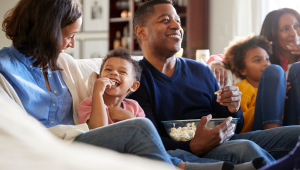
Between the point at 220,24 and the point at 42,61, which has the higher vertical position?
the point at 220,24

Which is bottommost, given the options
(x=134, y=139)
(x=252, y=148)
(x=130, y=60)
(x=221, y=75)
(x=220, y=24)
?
(x=252, y=148)

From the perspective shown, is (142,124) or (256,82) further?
(256,82)

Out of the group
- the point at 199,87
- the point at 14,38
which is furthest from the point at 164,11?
the point at 14,38

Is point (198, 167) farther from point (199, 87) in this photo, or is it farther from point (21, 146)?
point (21, 146)

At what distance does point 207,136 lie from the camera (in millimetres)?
1276

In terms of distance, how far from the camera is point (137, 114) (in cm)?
151

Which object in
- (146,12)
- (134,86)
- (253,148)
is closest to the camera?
(253,148)

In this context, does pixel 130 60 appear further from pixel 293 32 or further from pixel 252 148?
pixel 293 32

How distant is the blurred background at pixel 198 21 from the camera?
351 cm

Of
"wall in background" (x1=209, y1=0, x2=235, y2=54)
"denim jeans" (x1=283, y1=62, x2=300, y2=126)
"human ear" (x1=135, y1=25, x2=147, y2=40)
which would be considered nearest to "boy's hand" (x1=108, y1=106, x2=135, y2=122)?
"human ear" (x1=135, y1=25, x2=147, y2=40)

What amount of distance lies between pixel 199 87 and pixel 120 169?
1241 millimetres

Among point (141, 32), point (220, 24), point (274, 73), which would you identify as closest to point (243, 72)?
point (274, 73)

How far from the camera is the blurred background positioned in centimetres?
351

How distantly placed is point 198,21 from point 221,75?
2.14m
